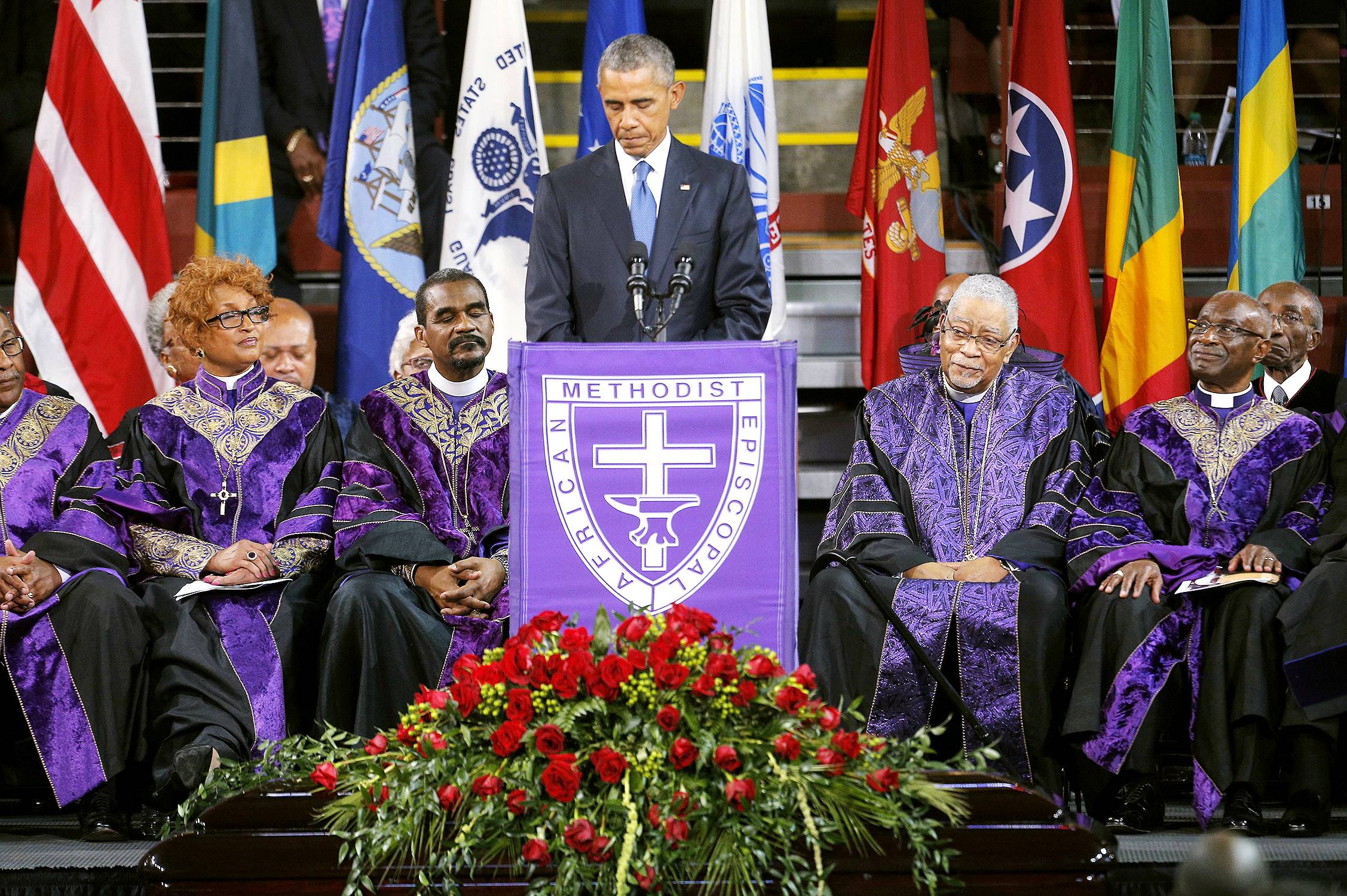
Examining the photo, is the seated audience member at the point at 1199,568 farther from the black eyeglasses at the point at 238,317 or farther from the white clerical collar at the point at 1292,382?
the black eyeglasses at the point at 238,317

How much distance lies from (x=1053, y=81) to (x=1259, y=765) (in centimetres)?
311

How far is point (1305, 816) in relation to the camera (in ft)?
12.7

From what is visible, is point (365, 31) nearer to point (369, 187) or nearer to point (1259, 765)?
point (369, 187)

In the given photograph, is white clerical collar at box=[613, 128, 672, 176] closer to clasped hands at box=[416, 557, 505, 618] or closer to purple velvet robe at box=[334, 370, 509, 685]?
purple velvet robe at box=[334, 370, 509, 685]

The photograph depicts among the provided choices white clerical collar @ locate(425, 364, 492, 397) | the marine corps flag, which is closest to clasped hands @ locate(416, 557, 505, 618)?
white clerical collar @ locate(425, 364, 492, 397)

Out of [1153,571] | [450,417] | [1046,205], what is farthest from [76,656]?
[1046,205]

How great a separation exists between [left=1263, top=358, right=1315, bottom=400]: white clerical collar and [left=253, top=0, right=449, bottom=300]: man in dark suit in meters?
3.20

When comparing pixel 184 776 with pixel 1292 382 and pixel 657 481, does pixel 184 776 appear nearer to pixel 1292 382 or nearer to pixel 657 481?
pixel 657 481

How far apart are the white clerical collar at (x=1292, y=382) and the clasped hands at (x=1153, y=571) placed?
1.24 m

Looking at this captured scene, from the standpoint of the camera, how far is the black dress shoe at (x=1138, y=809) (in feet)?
13.1

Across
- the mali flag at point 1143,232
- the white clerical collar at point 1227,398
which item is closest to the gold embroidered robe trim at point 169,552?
the white clerical collar at point 1227,398

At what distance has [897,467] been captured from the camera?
4.64 m

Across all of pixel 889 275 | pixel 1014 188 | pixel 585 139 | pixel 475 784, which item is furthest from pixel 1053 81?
pixel 475 784

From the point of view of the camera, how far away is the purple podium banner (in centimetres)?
312
